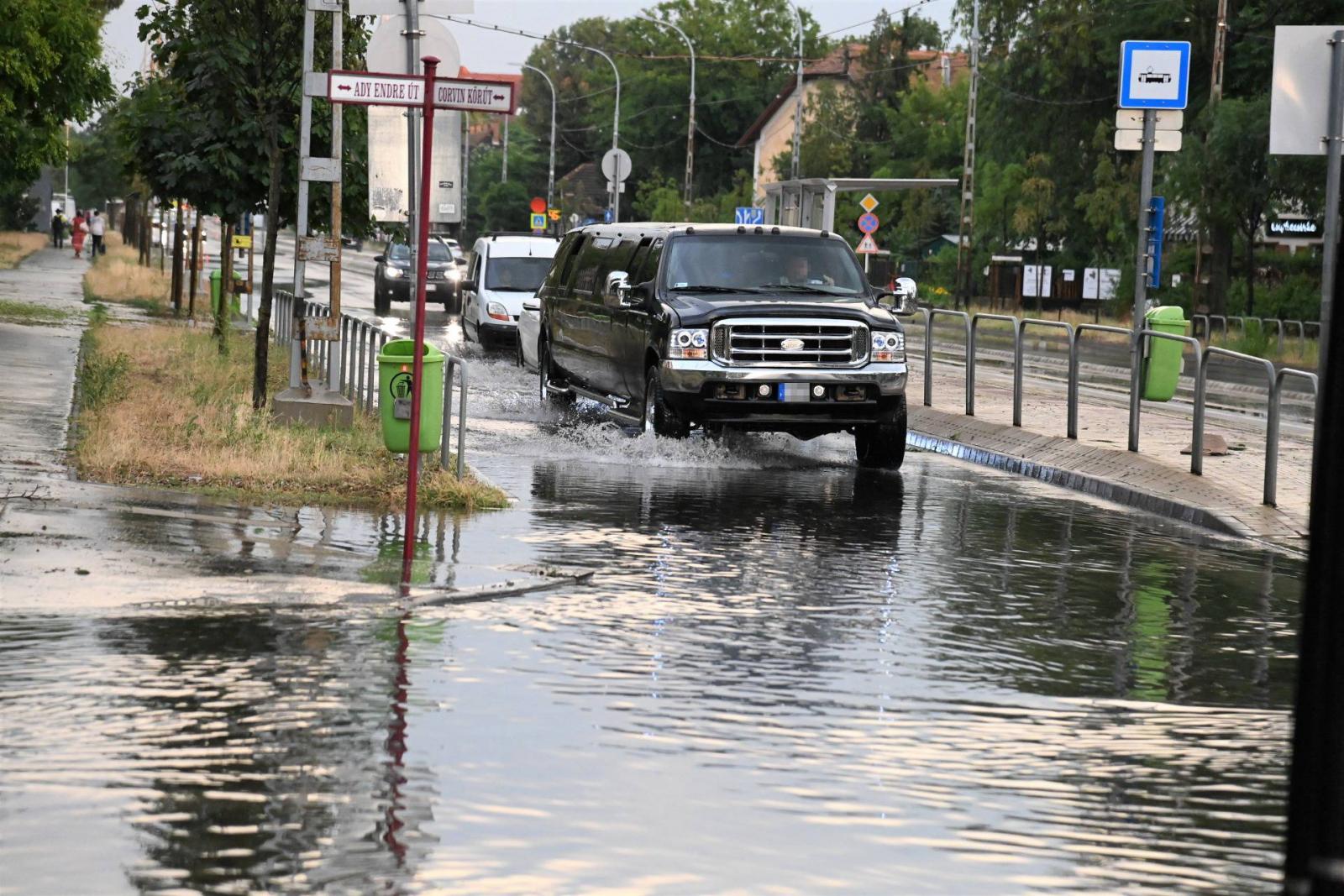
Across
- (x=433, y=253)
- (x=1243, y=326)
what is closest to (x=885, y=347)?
(x=1243, y=326)

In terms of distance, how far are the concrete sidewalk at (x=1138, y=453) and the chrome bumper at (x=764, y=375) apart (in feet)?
5.14

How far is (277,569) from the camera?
33.6 feet

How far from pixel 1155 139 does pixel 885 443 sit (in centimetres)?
404

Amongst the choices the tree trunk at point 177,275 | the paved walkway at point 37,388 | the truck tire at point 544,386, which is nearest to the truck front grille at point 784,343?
the paved walkway at point 37,388

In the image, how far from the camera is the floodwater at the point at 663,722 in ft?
18.6

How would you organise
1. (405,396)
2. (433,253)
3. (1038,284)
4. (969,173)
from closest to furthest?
(405,396) < (433,253) < (969,173) < (1038,284)

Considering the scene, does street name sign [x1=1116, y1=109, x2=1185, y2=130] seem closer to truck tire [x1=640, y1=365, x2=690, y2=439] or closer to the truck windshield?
the truck windshield

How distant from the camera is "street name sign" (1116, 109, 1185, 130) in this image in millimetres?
18938

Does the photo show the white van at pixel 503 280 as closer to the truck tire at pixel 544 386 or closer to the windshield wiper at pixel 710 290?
the truck tire at pixel 544 386

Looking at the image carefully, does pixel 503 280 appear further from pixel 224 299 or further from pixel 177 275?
pixel 177 275

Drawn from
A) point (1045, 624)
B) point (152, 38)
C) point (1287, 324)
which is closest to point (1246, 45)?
point (1287, 324)

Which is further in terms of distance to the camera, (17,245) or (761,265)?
(17,245)

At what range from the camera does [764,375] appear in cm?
1655

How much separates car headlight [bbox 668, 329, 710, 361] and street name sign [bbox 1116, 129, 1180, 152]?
14.5 ft
